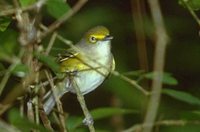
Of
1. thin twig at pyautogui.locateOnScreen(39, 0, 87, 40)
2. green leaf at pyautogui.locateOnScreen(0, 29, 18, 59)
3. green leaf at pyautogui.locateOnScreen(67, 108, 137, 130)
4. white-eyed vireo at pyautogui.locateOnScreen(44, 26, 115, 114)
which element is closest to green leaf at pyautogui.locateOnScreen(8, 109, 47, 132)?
thin twig at pyautogui.locateOnScreen(39, 0, 87, 40)

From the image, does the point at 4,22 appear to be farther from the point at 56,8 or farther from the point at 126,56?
the point at 126,56

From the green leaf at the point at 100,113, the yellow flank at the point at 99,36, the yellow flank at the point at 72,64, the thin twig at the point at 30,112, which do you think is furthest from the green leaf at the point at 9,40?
the yellow flank at the point at 99,36

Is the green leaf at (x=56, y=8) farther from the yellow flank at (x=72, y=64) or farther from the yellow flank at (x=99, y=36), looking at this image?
the yellow flank at (x=99, y=36)

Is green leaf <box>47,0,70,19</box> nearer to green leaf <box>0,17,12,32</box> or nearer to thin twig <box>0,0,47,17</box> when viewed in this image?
thin twig <box>0,0,47,17</box>

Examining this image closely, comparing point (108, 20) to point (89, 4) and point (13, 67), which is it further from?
point (13, 67)

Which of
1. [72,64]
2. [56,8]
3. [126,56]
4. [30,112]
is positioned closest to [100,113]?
[30,112]
